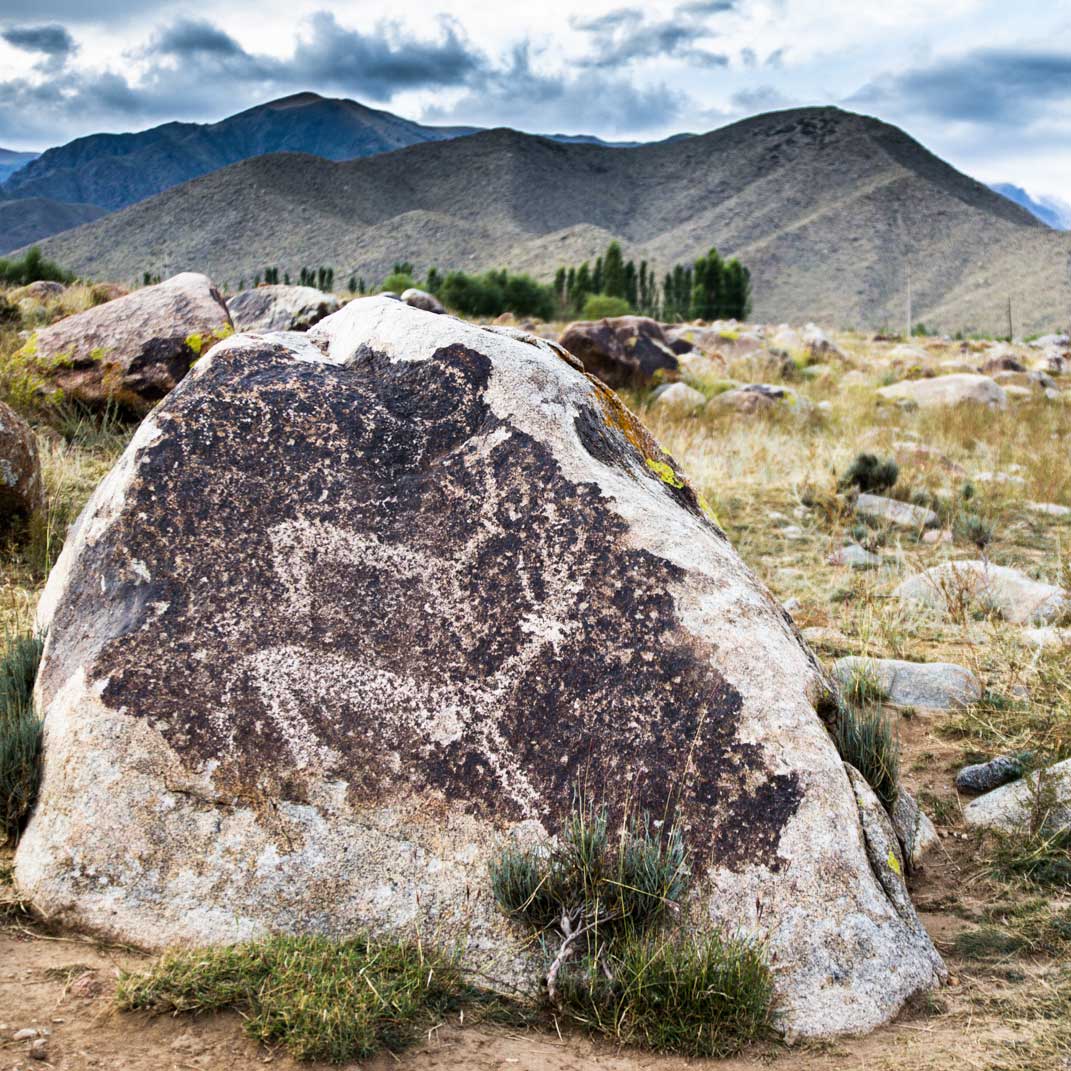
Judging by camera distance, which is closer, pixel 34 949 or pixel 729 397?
pixel 34 949

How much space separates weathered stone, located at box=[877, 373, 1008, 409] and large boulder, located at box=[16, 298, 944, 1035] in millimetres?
11874

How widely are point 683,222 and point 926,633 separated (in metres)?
116

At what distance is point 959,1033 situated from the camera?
1.96m

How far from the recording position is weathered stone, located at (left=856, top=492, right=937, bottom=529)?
23.5ft

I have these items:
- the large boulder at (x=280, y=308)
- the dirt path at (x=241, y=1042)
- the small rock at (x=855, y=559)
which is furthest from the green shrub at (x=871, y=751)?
the large boulder at (x=280, y=308)

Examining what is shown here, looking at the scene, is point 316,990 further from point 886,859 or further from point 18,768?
point 886,859

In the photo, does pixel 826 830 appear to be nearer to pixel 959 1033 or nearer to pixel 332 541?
pixel 959 1033

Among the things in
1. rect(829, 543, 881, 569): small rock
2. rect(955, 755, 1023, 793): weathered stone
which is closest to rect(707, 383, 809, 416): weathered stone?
rect(829, 543, 881, 569): small rock

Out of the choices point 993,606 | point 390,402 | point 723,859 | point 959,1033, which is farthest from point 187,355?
point 959,1033

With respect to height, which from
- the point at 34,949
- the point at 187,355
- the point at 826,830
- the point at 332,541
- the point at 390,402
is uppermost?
the point at 187,355

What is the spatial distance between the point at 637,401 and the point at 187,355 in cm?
635

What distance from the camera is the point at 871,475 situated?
26.0 ft

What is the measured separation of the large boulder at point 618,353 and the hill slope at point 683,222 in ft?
206

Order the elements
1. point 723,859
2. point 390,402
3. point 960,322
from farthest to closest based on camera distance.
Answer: point 960,322
point 390,402
point 723,859
